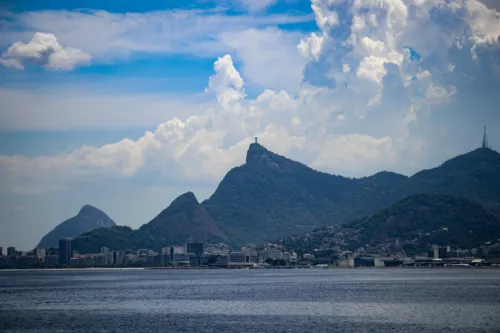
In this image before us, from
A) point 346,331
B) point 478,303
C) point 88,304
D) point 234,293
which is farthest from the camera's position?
point 234,293

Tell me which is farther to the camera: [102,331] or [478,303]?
[478,303]

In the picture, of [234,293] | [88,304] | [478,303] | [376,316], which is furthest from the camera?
[234,293]

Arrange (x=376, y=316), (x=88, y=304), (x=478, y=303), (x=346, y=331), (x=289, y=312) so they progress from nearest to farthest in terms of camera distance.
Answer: (x=346, y=331) < (x=376, y=316) < (x=289, y=312) < (x=478, y=303) < (x=88, y=304)

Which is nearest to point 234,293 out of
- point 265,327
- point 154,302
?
point 154,302

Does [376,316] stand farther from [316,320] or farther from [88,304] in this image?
[88,304]

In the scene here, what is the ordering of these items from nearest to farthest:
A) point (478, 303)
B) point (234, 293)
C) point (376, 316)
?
point (376, 316) < point (478, 303) < point (234, 293)

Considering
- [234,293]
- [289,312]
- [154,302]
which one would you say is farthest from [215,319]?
[234,293]

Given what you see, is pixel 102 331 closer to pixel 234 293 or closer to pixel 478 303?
pixel 478 303

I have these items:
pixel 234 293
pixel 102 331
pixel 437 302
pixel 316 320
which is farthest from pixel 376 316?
pixel 234 293

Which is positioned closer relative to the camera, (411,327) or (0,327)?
(411,327)
